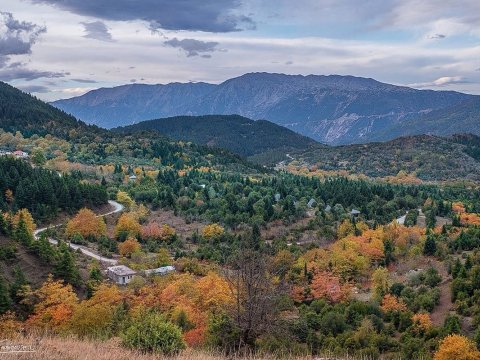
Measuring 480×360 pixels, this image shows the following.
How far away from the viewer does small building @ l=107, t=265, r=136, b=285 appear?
157 feet

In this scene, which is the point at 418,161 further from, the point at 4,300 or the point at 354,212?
the point at 4,300

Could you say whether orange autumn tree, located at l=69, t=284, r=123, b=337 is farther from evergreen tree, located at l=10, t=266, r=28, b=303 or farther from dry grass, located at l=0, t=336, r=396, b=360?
dry grass, located at l=0, t=336, r=396, b=360

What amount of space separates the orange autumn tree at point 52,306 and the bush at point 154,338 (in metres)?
18.8

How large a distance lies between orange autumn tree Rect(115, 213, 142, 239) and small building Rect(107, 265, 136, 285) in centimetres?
1469

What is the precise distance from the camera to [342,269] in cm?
5372

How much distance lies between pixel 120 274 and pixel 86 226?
17.0m

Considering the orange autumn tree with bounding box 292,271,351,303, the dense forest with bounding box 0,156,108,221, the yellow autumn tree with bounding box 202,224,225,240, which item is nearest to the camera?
the orange autumn tree with bounding box 292,271,351,303

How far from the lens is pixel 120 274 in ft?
159

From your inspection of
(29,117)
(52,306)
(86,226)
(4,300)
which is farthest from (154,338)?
(29,117)

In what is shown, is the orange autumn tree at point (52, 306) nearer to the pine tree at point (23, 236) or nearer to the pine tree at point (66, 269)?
the pine tree at point (66, 269)

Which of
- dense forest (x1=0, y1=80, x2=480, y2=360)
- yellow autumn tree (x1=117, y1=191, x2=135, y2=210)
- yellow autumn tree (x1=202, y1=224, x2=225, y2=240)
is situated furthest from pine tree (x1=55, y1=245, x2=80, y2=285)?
yellow autumn tree (x1=117, y1=191, x2=135, y2=210)

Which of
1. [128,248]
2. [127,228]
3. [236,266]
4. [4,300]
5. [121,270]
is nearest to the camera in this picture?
[236,266]

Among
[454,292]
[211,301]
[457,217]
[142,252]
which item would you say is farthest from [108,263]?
[457,217]

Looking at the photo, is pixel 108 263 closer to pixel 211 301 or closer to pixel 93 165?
pixel 211 301
